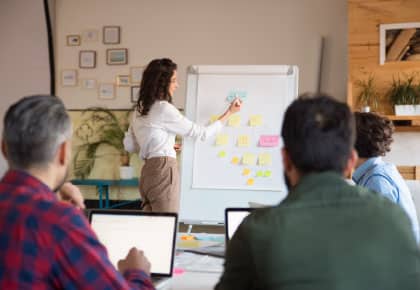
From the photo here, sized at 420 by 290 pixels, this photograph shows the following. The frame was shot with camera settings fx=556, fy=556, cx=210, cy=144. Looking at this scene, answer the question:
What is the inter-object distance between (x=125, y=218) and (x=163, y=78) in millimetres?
1572

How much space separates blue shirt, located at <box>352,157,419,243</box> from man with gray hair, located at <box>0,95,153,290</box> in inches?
47.4

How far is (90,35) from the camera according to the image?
5.44m

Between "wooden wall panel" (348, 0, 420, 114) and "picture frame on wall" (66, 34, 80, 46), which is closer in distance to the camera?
"wooden wall panel" (348, 0, 420, 114)

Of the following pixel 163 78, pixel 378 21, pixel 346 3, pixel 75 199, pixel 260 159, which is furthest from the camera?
pixel 346 3

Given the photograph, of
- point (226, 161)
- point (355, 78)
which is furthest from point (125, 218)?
point (355, 78)

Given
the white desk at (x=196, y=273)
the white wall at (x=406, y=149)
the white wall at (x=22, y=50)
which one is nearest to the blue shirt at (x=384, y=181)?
the white desk at (x=196, y=273)

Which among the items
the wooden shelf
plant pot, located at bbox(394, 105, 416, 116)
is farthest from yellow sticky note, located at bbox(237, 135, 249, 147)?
plant pot, located at bbox(394, 105, 416, 116)

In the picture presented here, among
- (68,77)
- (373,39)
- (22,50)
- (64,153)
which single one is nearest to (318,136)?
(64,153)

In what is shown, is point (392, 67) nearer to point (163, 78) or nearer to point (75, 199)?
point (163, 78)

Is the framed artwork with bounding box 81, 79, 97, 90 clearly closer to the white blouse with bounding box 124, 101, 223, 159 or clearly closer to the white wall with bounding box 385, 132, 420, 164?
the white blouse with bounding box 124, 101, 223, 159

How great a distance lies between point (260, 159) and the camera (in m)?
3.78

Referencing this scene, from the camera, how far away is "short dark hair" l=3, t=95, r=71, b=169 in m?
1.17

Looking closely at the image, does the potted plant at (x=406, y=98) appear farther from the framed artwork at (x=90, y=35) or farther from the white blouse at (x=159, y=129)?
the framed artwork at (x=90, y=35)

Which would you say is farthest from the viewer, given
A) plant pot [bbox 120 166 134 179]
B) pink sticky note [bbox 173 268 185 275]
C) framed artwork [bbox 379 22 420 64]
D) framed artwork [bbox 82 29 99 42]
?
framed artwork [bbox 82 29 99 42]
